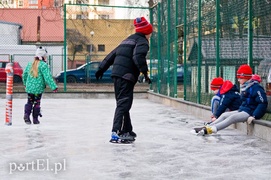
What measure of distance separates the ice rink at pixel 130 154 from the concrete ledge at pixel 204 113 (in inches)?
5.1

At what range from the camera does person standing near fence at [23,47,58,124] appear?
1145cm

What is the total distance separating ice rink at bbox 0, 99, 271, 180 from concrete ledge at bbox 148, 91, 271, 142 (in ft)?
0.42

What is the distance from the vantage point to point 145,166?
6.75 meters

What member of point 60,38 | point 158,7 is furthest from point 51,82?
point 60,38

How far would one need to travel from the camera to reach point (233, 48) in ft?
38.3

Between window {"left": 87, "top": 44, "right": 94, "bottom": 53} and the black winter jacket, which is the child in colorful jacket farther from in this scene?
window {"left": 87, "top": 44, "right": 94, "bottom": 53}

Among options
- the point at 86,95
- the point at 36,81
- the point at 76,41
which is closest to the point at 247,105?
the point at 36,81

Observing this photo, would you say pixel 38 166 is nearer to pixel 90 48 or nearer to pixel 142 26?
pixel 142 26

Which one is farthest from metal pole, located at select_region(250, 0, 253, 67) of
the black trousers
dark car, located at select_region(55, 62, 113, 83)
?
dark car, located at select_region(55, 62, 113, 83)

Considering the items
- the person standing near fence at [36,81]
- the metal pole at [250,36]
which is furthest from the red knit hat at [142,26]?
the person standing near fence at [36,81]

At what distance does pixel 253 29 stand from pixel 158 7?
32.5ft

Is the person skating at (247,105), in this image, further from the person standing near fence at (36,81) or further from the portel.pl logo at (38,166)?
the portel.pl logo at (38,166)

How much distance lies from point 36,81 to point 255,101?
3.91 m

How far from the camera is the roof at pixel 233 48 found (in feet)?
33.0
